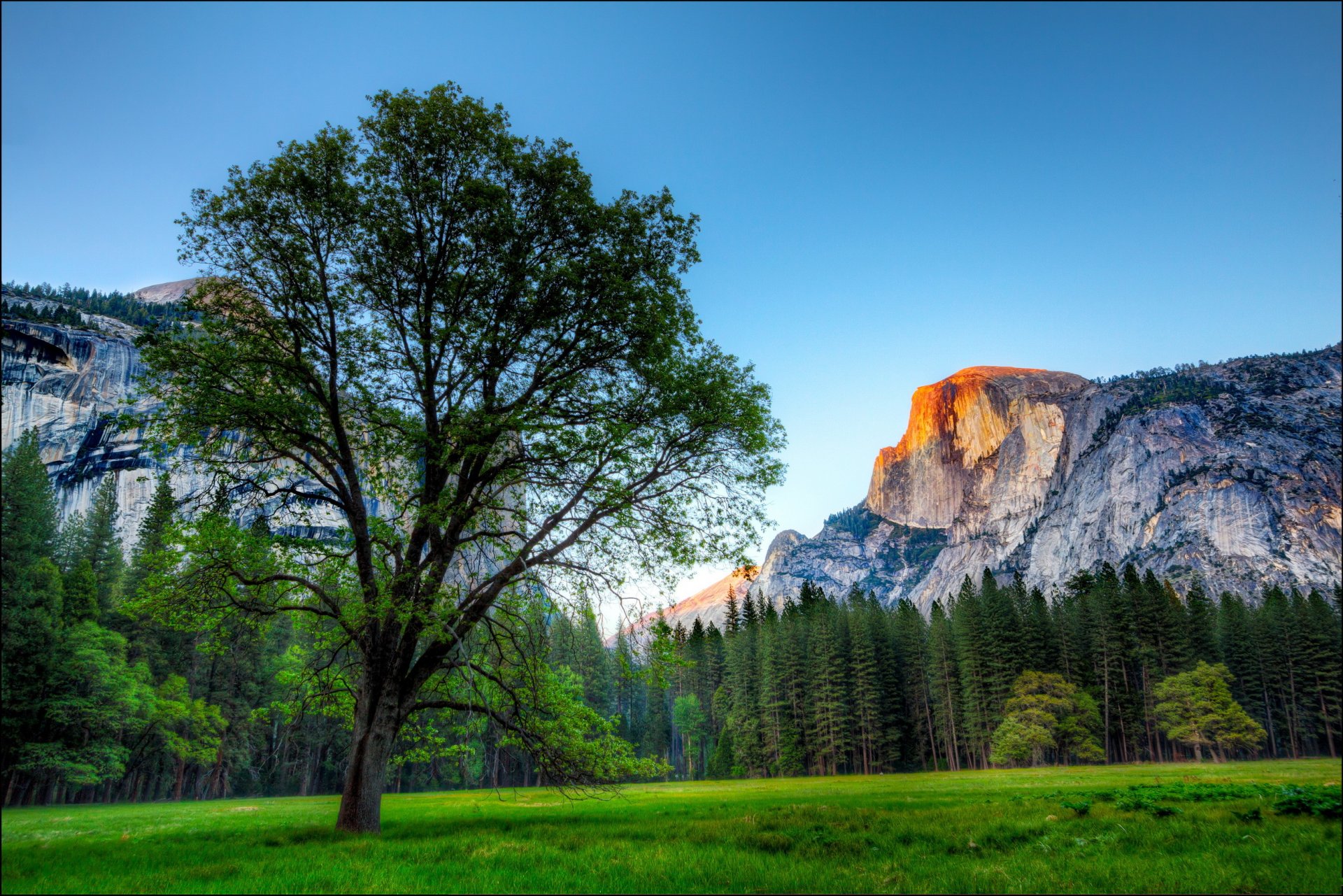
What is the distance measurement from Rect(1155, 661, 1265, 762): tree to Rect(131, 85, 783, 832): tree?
70913 mm

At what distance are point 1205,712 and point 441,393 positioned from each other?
79.5 meters

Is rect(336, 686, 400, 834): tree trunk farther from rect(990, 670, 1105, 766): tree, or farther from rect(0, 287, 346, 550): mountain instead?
rect(990, 670, 1105, 766): tree

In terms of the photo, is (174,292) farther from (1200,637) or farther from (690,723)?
(1200,637)

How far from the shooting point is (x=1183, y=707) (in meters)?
63.9

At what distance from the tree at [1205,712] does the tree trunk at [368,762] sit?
74.9 meters

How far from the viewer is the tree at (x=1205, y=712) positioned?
6078cm

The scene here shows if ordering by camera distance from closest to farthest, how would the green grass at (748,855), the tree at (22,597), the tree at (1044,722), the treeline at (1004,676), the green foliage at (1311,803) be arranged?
the tree at (22,597), the green grass at (748,855), the green foliage at (1311,803), the tree at (1044,722), the treeline at (1004,676)

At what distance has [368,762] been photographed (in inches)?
487

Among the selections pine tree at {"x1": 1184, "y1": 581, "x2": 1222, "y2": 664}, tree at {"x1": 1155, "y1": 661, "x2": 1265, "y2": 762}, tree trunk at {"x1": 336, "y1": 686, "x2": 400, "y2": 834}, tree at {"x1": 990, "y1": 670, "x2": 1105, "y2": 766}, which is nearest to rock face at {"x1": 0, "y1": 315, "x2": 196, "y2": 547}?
tree trunk at {"x1": 336, "y1": 686, "x2": 400, "y2": 834}

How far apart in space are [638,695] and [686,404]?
102m

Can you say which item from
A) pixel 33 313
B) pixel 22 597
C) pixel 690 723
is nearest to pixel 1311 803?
pixel 22 597

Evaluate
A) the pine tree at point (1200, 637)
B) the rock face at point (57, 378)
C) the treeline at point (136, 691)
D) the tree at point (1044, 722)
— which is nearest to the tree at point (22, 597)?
the treeline at point (136, 691)

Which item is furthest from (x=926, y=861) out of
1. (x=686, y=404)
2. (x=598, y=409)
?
(x=598, y=409)

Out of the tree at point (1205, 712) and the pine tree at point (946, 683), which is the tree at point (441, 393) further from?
the tree at point (1205, 712)
